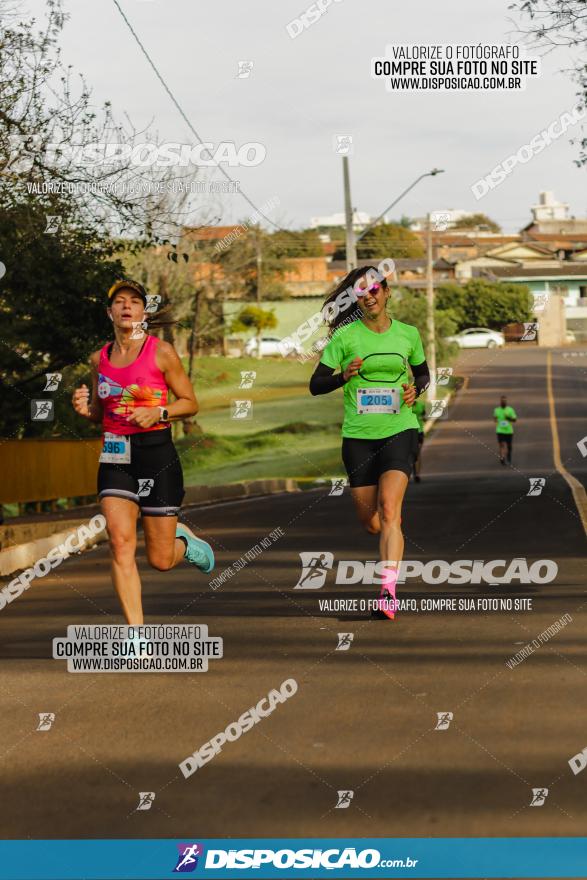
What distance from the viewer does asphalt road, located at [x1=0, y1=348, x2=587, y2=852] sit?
5473 millimetres

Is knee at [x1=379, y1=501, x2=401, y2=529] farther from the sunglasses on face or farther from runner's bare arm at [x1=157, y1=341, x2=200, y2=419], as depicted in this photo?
runner's bare arm at [x1=157, y1=341, x2=200, y2=419]

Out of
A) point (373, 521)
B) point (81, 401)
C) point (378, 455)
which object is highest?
point (81, 401)

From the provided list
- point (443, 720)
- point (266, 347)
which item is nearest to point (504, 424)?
point (443, 720)

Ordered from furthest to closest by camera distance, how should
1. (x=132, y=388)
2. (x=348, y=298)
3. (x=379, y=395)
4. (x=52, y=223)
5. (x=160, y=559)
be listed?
1. (x=52, y=223)
2. (x=348, y=298)
3. (x=379, y=395)
4. (x=160, y=559)
5. (x=132, y=388)

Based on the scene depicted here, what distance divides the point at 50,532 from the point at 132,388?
12234 millimetres

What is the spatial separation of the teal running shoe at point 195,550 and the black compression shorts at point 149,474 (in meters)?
0.66

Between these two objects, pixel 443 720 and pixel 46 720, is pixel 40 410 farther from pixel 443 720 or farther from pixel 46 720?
pixel 443 720

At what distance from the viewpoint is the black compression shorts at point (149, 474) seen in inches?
335

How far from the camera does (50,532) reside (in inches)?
803

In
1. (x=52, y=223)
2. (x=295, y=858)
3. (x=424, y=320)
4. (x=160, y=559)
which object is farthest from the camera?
(x=424, y=320)

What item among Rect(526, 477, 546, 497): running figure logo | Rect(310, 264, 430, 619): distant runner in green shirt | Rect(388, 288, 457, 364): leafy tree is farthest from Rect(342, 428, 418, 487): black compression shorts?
Rect(388, 288, 457, 364): leafy tree

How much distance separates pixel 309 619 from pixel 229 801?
4700 mm

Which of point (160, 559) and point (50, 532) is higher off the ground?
point (160, 559)

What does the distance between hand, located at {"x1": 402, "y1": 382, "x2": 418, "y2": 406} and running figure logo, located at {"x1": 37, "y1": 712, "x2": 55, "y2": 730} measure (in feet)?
10.8
